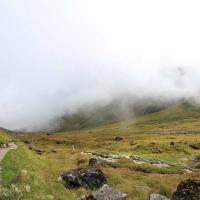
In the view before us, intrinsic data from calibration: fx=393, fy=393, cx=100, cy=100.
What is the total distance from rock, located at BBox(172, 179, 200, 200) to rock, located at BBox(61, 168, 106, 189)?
803 centimetres

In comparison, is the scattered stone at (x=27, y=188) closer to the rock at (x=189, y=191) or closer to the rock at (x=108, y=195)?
the rock at (x=108, y=195)

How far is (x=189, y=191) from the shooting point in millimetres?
30641

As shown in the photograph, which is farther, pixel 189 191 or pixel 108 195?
pixel 189 191

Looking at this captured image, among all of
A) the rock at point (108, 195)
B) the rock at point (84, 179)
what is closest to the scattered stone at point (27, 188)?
the rock at point (108, 195)

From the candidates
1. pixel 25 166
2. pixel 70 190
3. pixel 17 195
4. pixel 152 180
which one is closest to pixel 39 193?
pixel 17 195

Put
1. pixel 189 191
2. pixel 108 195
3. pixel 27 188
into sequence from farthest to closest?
pixel 189 191, pixel 27 188, pixel 108 195

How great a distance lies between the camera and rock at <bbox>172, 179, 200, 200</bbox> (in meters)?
30.4

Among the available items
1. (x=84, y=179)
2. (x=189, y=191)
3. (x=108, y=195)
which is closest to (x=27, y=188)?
(x=108, y=195)

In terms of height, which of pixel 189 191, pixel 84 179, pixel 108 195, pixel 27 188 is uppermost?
pixel 27 188

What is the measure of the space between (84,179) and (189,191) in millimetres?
10002

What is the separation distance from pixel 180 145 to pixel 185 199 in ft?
204

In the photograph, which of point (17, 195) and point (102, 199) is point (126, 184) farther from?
point (17, 195)

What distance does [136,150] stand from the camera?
89812 millimetres

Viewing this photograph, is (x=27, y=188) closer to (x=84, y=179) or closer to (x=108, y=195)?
(x=108, y=195)
